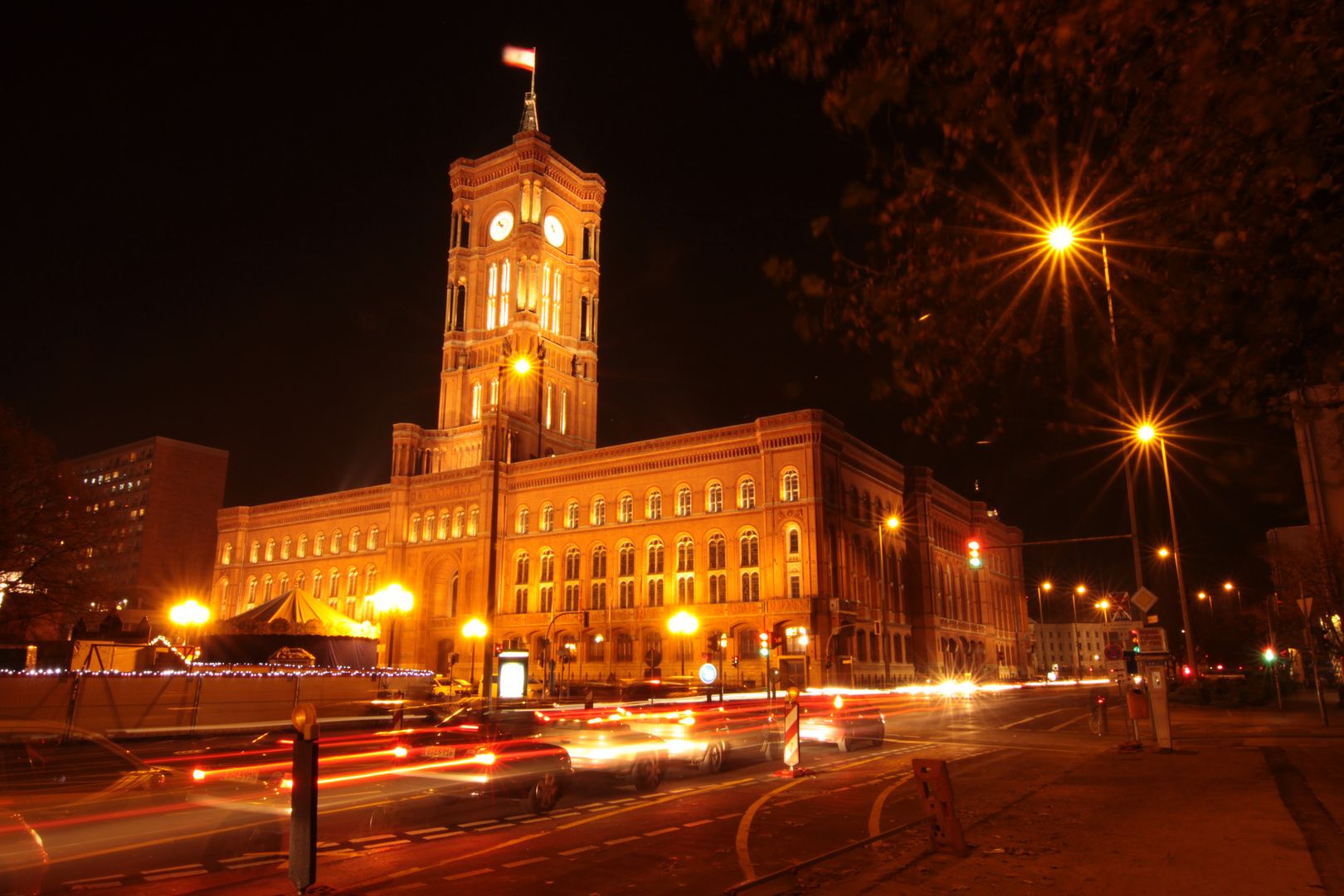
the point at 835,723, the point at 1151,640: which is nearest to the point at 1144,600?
the point at 1151,640

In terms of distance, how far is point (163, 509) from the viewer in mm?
129500

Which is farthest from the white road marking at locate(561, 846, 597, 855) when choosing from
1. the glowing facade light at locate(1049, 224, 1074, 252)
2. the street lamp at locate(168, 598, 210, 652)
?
the street lamp at locate(168, 598, 210, 652)

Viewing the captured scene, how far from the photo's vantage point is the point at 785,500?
56.3m

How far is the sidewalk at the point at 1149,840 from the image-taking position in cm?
784

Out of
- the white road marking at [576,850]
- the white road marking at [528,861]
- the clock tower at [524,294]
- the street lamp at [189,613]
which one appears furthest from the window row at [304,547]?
the white road marking at [528,861]

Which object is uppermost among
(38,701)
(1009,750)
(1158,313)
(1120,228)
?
(1120,228)

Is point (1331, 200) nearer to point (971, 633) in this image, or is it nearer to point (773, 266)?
point (773, 266)

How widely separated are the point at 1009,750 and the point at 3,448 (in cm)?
4259

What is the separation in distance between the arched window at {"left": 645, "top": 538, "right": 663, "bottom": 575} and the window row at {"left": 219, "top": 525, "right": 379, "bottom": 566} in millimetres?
27640

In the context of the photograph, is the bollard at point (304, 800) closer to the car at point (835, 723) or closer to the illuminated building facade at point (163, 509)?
the car at point (835, 723)

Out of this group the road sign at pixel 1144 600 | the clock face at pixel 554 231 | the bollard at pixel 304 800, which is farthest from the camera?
the clock face at pixel 554 231

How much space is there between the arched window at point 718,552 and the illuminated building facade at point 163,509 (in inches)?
3612

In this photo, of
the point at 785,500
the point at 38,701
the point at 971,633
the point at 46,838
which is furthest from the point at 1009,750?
the point at 971,633

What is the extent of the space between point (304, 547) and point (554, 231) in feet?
129
